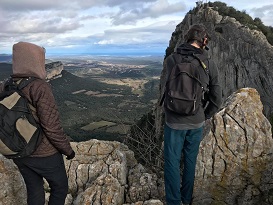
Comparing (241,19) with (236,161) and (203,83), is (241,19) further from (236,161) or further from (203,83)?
(203,83)

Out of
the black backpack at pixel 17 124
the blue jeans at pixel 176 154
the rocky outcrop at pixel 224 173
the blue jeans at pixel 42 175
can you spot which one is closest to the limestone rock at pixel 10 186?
the rocky outcrop at pixel 224 173

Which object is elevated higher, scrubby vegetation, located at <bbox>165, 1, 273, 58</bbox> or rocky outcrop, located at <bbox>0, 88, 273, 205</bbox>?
scrubby vegetation, located at <bbox>165, 1, 273, 58</bbox>

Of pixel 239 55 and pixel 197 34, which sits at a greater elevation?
pixel 197 34

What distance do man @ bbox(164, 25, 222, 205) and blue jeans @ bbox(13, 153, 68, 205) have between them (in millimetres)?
1696

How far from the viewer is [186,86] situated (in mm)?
4328

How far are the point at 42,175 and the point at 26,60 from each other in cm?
158

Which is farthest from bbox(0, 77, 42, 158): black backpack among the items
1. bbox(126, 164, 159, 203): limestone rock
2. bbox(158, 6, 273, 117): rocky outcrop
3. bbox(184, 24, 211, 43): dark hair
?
bbox(158, 6, 273, 117): rocky outcrop

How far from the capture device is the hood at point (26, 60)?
378cm

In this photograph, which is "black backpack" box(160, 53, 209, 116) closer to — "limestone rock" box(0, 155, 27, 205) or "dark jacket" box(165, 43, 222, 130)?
"dark jacket" box(165, 43, 222, 130)

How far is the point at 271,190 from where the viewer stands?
5285 mm

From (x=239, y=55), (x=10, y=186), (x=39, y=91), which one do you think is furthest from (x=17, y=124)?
(x=239, y=55)

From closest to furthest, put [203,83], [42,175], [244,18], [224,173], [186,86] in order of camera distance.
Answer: [42,175], [186,86], [203,83], [224,173], [244,18]

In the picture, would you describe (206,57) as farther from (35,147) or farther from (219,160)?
(35,147)

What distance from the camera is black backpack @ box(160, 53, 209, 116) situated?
4332 mm
